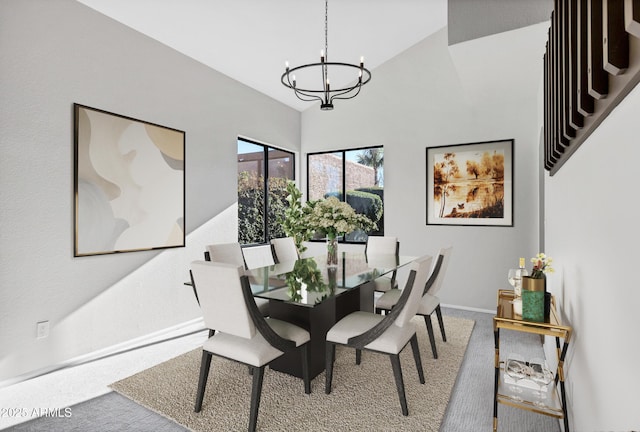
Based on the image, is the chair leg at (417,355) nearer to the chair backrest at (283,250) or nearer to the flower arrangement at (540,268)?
the flower arrangement at (540,268)

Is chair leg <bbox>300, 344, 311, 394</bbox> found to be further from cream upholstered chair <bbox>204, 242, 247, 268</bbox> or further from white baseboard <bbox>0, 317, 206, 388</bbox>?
white baseboard <bbox>0, 317, 206, 388</bbox>

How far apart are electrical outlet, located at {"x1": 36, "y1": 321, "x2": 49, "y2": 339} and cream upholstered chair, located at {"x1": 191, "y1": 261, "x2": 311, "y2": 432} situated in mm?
1580

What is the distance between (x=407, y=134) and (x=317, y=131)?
1.54 meters

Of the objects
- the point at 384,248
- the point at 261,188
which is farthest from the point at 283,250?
the point at 261,188

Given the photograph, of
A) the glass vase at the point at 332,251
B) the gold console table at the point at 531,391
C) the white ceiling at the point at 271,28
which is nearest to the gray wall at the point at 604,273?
the gold console table at the point at 531,391

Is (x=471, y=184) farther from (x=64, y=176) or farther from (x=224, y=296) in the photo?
(x=64, y=176)

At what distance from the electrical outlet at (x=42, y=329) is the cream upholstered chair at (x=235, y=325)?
1580 mm

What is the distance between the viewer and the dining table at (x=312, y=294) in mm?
2312

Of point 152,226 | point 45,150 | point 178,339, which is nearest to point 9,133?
point 45,150

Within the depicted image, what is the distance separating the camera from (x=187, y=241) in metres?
4.03

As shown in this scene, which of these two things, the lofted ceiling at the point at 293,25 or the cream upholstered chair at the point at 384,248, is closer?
the lofted ceiling at the point at 293,25

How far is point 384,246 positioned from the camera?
4242 millimetres

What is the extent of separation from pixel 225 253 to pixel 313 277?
1038 millimetres

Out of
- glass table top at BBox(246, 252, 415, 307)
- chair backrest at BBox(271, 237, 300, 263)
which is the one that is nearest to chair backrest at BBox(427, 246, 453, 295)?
glass table top at BBox(246, 252, 415, 307)
